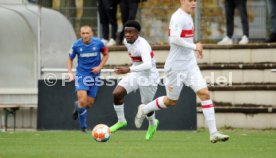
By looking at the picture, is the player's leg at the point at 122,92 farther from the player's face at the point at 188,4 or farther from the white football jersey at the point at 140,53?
the player's face at the point at 188,4

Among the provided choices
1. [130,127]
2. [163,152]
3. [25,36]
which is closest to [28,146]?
[163,152]

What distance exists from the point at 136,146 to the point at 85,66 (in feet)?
20.0

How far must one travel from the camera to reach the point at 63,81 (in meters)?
24.3

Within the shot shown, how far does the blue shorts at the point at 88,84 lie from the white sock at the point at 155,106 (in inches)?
153

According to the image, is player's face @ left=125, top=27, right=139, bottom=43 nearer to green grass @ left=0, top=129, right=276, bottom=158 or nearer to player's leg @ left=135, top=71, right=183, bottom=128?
player's leg @ left=135, top=71, right=183, bottom=128

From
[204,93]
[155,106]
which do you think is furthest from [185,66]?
[155,106]

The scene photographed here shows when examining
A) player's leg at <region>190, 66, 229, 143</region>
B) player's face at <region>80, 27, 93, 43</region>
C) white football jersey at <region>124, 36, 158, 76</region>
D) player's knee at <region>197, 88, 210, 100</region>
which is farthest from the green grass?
player's face at <region>80, 27, 93, 43</region>

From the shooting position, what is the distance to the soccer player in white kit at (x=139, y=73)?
1927 cm

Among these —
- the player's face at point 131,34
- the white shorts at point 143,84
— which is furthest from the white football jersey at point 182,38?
the white shorts at point 143,84

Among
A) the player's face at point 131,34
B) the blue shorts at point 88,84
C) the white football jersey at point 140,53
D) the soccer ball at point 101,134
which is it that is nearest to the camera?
the soccer ball at point 101,134

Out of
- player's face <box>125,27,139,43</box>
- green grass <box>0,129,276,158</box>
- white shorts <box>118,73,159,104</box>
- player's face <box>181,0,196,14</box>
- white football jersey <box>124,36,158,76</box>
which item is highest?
player's face <box>181,0,196,14</box>

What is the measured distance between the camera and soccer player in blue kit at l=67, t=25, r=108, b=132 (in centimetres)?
2231

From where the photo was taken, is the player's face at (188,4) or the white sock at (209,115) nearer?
the white sock at (209,115)

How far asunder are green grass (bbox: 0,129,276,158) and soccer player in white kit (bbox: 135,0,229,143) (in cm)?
52
